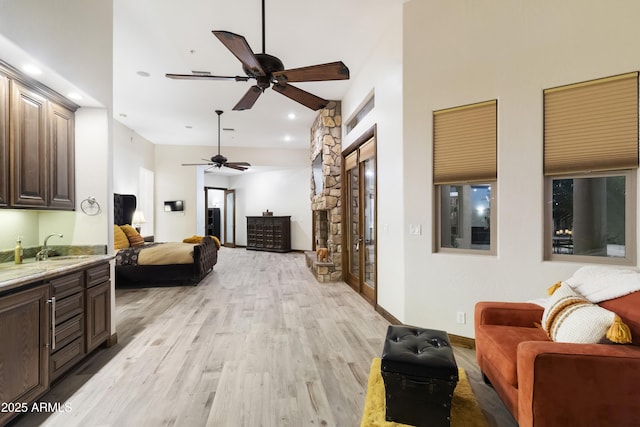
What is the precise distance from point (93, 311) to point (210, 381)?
1291 mm

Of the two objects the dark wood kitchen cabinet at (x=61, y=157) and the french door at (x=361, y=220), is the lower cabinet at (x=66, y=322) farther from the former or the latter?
the french door at (x=361, y=220)

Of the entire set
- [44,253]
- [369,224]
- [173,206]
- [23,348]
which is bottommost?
[23,348]

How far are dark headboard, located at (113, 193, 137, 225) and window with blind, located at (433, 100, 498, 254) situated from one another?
6817mm

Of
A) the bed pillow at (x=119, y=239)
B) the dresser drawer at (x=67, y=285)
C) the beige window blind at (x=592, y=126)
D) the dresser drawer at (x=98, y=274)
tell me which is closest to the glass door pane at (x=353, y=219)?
the beige window blind at (x=592, y=126)

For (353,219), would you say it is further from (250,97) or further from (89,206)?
(89,206)

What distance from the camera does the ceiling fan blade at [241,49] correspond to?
2121mm

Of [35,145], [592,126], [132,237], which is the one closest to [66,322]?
[35,145]

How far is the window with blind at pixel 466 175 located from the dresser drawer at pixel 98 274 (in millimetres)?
3357

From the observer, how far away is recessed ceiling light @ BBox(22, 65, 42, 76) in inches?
87.3

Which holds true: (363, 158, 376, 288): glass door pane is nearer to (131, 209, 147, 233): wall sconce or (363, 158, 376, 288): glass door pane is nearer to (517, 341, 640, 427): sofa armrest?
(517, 341, 640, 427): sofa armrest

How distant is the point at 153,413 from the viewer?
1.98 metres

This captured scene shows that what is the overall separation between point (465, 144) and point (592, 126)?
3.16ft

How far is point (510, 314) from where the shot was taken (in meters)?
2.28

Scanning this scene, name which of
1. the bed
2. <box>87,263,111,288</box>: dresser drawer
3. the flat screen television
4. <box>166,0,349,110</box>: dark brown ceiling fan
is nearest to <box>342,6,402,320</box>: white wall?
<box>166,0,349,110</box>: dark brown ceiling fan
